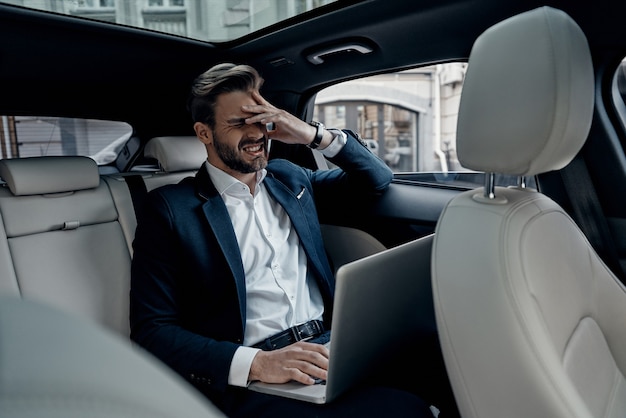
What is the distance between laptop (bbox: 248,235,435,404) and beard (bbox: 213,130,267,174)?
0.71 metres

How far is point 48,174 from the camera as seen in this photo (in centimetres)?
174

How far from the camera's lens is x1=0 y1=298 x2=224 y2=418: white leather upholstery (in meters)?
0.25

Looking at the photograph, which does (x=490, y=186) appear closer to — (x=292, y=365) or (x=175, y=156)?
(x=292, y=365)

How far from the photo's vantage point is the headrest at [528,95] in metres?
0.93

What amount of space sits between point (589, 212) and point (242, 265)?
104 centimetres

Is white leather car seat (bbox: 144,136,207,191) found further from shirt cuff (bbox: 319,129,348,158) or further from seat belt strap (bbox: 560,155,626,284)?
seat belt strap (bbox: 560,155,626,284)

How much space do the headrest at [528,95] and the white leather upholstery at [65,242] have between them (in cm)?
124

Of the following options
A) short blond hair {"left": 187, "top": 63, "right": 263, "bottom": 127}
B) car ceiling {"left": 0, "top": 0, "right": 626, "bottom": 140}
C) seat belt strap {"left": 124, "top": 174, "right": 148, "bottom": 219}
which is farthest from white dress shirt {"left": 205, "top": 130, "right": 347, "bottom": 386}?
car ceiling {"left": 0, "top": 0, "right": 626, "bottom": 140}

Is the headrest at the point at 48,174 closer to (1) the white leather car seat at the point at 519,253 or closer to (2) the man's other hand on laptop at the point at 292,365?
(2) the man's other hand on laptop at the point at 292,365

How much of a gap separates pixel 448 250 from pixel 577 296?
0.94 feet

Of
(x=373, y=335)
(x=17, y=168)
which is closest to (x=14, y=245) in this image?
(x=17, y=168)

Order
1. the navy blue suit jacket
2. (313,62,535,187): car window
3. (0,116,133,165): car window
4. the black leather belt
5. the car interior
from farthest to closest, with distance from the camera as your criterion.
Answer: (313,62,535,187): car window → (0,116,133,165): car window → the black leather belt → the navy blue suit jacket → the car interior

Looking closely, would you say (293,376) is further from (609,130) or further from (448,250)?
(609,130)

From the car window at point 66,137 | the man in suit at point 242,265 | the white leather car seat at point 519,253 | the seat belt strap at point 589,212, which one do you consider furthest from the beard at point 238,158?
the car window at point 66,137
